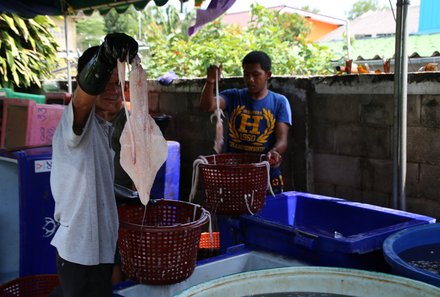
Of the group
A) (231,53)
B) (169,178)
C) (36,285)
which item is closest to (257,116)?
(169,178)

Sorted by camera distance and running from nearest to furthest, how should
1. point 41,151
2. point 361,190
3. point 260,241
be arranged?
point 260,241 < point 41,151 < point 361,190

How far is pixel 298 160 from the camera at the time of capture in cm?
441

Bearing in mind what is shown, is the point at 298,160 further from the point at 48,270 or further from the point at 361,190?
the point at 48,270

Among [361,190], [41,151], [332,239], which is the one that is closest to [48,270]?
[41,151]

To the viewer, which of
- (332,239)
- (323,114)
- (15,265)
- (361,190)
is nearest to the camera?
(332,239)

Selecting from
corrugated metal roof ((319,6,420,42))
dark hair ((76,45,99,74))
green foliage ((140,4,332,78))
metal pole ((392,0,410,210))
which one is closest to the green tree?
corrugated metal roof ((319,6,420,42))

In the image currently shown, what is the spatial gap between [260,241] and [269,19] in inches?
344

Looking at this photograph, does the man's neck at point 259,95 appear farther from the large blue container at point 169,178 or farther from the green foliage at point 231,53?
the green foliage at point 231,53

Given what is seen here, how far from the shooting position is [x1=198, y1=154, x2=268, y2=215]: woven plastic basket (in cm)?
275

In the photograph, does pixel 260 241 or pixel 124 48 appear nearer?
pixel 124 48

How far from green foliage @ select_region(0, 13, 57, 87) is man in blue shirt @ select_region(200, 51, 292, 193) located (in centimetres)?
508

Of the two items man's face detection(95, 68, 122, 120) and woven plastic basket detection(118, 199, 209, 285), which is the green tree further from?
woven plastic basket detection(118, 199, 209, 285)

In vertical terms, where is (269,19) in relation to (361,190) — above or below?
above

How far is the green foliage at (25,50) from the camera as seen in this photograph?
7.78m
